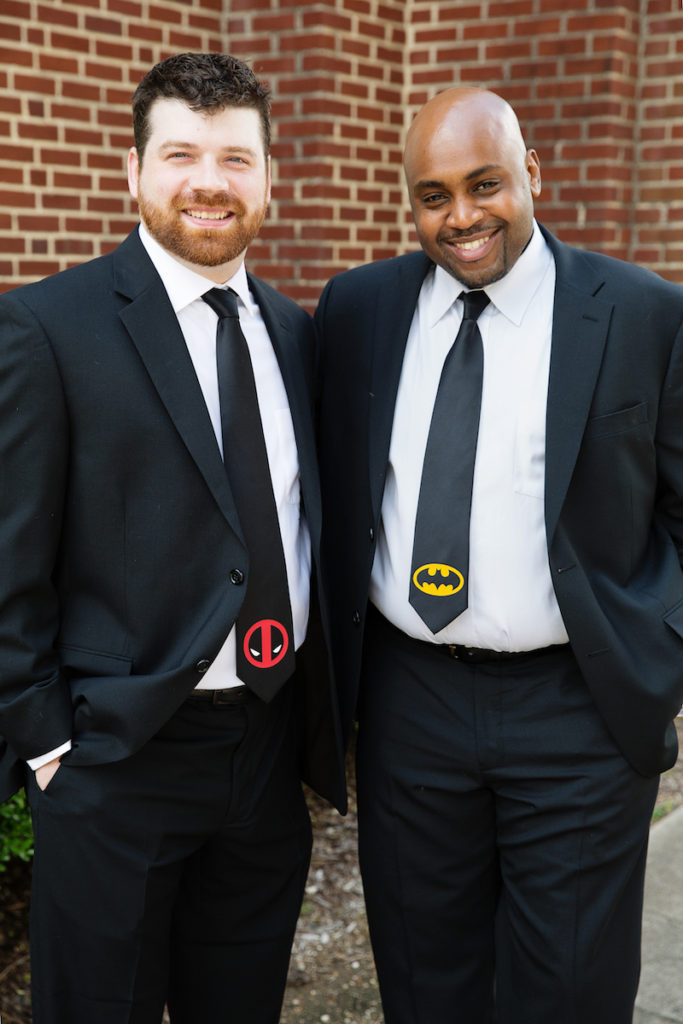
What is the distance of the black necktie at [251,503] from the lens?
2479 millimetres

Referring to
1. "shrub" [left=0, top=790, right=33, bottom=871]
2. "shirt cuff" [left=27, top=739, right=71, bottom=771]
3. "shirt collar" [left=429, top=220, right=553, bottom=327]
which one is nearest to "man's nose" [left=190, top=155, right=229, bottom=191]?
"shirt collar" [left=429, top=220, right=553, bottom=327]

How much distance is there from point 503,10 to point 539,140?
1.97ft

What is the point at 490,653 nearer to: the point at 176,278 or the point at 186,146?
the point at 176,278

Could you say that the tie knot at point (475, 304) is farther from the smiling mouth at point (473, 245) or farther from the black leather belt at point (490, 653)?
the black leather belt at point (490, 653)

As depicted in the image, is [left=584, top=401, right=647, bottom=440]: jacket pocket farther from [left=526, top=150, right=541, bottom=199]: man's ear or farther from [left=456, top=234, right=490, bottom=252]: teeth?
[left=526, top=150, right=541, bottom=199]: man's ear

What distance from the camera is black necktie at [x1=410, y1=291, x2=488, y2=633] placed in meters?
Result: 2.56

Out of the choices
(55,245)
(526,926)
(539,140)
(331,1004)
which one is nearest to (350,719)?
(526,926)

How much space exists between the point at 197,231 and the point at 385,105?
9.59 feet

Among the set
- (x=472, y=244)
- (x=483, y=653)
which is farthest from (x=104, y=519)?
(x=472, y=244)

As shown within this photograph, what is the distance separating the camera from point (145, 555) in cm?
240

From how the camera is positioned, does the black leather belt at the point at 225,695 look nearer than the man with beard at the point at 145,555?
No

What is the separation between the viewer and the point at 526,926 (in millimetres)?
2701

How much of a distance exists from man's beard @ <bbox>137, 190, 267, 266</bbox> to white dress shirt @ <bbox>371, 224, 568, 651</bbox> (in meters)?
0.57

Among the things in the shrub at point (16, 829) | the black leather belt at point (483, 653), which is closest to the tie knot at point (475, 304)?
the black leather belt at point (483, 653)
